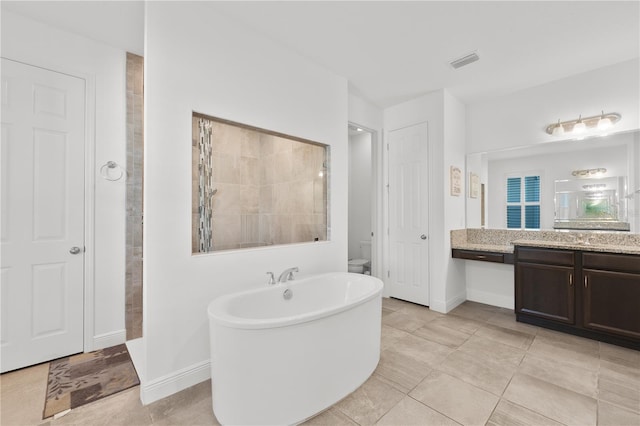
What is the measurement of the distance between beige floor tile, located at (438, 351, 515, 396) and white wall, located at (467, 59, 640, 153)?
8.44 ft

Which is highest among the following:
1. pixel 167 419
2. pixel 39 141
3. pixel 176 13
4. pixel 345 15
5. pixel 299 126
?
pixel 345 15

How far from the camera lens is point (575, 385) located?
195 cm

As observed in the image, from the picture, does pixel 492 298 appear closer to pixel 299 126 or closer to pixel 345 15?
pixel 299 126

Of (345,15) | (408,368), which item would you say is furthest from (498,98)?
(408,368)

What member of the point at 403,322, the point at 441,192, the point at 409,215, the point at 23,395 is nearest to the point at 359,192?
the point at 409,215

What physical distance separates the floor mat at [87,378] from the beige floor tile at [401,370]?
1797 millimetres

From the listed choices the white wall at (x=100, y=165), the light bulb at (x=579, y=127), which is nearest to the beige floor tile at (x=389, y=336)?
the white wall at (x=100, y=165)

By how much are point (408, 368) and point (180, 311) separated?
1732 mm

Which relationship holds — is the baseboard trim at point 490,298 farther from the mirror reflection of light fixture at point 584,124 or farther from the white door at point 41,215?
the white door at point 41,215

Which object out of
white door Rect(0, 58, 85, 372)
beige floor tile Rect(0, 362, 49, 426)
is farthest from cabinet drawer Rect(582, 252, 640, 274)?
white door Rect(0, 58, 85, 372)

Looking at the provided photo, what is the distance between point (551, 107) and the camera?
3193mm

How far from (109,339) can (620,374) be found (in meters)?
4.10

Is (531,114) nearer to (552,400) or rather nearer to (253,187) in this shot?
(552,400)

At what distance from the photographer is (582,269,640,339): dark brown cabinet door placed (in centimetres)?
241
